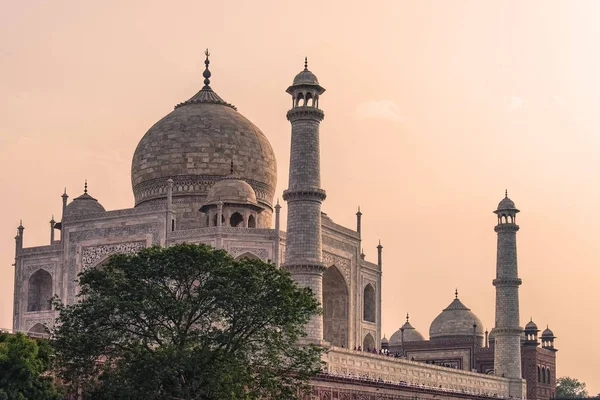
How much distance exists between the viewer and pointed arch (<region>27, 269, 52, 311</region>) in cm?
4434

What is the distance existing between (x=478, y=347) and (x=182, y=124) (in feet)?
74.3

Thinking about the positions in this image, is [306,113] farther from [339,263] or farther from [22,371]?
[22,371]

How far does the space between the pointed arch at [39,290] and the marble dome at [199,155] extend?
513 centimetres

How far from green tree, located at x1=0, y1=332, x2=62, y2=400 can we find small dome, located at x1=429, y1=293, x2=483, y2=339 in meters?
41.2

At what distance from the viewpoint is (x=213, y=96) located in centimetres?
4944

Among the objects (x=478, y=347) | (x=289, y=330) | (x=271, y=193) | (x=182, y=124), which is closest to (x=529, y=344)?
(x=478, y=347)

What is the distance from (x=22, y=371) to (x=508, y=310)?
31844 millimetres

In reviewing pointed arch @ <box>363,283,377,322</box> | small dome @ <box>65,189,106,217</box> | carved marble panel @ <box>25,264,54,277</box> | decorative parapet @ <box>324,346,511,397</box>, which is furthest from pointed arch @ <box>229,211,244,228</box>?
pointed arch @ <box>363,283,377,322</box>

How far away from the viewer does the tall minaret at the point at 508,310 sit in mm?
51625

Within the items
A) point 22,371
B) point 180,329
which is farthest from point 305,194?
point 22,371

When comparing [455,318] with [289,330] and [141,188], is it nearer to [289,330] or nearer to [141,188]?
[141,188]

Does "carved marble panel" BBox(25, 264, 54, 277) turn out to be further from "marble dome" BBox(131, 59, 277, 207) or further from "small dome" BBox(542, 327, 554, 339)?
"small dome" BBox(542, 327, 554, 339)

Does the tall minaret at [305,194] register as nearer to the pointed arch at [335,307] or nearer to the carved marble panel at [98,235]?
the carved marble panel at [98,235]

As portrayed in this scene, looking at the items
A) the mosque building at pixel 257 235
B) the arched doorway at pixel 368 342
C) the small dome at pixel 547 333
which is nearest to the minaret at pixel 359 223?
the mosque building at pixel 257 235
